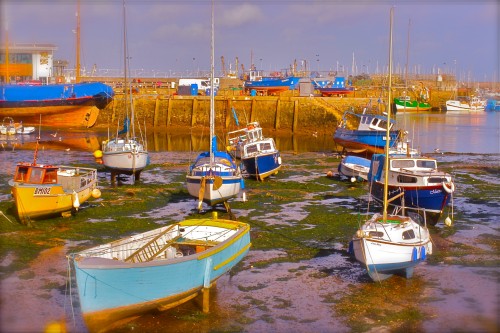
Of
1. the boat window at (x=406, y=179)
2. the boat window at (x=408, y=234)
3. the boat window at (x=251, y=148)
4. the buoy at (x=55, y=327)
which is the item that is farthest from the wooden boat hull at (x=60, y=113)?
the buoy at (x=55, y=327)

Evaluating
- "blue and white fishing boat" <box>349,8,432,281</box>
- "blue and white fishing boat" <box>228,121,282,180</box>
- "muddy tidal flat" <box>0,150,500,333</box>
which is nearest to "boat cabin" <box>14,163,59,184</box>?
"muddy tidal flat" <box>0,150,500,333</box>

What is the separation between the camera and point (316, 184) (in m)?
37.7

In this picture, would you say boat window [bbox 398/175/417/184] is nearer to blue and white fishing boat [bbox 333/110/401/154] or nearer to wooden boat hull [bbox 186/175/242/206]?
wooden boat hull [bbox 186/175/242/206]

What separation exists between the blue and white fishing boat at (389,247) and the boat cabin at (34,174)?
41.5 feet

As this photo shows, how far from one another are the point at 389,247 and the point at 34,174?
46.8 feet

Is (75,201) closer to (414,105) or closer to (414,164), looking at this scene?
(414,164)

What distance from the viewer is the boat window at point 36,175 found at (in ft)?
83.7

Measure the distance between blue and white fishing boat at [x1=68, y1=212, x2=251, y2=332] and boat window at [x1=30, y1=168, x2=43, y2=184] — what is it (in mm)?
9136

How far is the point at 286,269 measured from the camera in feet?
68.0

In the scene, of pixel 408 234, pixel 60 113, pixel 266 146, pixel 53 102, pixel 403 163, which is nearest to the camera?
pixel 408 234

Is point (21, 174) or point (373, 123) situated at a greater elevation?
point (373, 123)

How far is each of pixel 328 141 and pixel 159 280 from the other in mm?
49484

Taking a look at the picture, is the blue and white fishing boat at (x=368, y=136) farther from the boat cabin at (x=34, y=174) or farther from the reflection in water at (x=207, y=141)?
the boat cabin at (x=34, y=174)

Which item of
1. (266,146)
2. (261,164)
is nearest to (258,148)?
(266,146)
